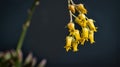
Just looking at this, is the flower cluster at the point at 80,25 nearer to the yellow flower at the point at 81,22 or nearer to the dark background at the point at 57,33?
the yellow flower at the point at 81,22

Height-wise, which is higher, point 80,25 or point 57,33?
point 57,33

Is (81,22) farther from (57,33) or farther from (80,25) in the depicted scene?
(57,33)

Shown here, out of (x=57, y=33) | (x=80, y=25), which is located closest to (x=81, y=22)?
(x=80, y=25)

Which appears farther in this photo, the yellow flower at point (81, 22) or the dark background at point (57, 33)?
the dark background at point (57, 33)

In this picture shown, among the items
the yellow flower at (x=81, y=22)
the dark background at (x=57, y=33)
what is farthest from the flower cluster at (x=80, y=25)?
the dark background at (x=57, y=33)

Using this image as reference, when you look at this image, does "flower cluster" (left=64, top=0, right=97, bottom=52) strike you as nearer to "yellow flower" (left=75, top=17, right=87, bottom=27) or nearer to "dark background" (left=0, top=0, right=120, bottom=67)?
"yellow flower" (left=75, top=17, right=87, bottom=27)

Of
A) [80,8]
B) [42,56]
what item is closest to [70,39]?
[80,8]

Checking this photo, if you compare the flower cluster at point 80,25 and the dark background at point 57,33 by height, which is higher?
the dark background at point 57,33

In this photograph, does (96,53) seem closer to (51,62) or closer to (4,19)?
(51,62)

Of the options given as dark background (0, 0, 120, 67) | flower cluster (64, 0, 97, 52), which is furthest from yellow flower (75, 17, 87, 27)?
dark background (0, 0, 120, 67)

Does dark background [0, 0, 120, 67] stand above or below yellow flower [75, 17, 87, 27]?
above
